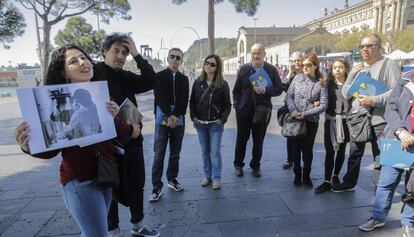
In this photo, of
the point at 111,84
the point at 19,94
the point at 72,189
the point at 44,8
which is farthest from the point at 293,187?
the point at 44,8

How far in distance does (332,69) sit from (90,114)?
3327 millimetres

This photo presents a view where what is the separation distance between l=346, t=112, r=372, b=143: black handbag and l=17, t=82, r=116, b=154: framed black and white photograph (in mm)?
2866

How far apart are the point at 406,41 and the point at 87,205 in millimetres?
44457

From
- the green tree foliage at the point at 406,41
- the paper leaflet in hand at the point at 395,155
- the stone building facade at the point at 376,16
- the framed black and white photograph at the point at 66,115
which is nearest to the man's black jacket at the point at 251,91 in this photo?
the paper leaflet in hand at the point at 395,155

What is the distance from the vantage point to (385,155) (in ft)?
8.95

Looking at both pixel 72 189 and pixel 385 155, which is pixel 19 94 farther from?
pixel 385 155

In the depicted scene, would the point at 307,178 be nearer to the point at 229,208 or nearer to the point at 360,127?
the point at 360,127

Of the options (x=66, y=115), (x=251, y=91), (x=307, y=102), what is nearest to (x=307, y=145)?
(x=307, y=102)

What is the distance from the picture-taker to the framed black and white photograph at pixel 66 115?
5.42 ft

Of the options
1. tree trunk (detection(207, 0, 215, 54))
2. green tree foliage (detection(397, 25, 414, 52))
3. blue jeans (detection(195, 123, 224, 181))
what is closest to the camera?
blue jeans (detection(195, 123, 224, 181))

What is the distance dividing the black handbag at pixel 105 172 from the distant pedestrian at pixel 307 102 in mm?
2775

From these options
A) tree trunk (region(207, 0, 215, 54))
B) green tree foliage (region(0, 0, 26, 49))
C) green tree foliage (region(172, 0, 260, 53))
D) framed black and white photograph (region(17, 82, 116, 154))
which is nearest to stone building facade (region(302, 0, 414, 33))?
green tree foliage (region(172, 0, 260, 53))

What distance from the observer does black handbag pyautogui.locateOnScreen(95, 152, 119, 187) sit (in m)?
1.91

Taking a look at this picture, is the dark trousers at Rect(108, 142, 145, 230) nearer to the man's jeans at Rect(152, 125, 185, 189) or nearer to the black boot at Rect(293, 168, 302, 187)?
the man's jeans at Rect(152, 125, 185, 189)
